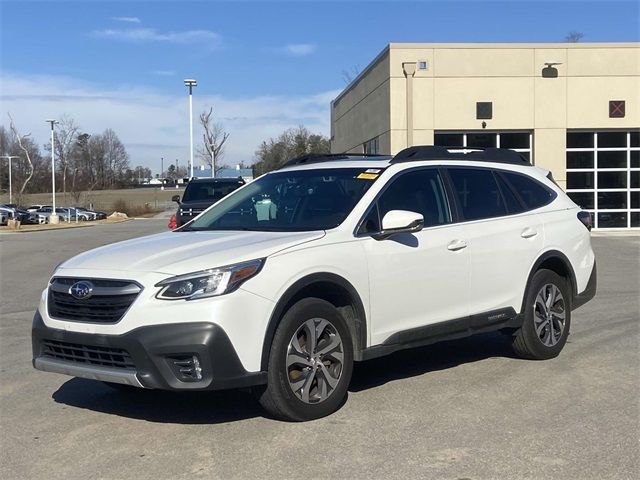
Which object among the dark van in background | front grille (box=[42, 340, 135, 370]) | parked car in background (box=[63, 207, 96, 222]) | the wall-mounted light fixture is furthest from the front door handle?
parked car in background (box=[63, 207, 96, 222])

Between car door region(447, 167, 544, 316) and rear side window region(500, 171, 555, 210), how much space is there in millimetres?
92

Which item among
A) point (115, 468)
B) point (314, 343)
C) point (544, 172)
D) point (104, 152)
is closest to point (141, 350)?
point (115, 468)

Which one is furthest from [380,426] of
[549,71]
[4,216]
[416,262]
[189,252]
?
[4,216]

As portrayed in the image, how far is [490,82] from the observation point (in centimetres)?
2409

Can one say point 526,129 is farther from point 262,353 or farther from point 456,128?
point 262,353

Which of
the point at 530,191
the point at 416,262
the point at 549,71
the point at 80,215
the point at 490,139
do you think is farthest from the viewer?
the point at 80,215

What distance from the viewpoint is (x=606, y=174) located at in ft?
82.8

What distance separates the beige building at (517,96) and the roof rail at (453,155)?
16759mm

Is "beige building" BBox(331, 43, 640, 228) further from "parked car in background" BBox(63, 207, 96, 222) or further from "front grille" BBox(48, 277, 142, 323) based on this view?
"parked car in background" BBox(63, 207, 96, 222)

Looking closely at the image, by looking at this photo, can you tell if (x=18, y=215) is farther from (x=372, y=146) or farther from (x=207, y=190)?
(x=207, y=190)

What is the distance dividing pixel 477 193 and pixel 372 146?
72.6 feet

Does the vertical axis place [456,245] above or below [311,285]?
above

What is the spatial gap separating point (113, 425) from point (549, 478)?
9.50ft

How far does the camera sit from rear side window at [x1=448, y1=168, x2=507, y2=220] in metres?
6.45
